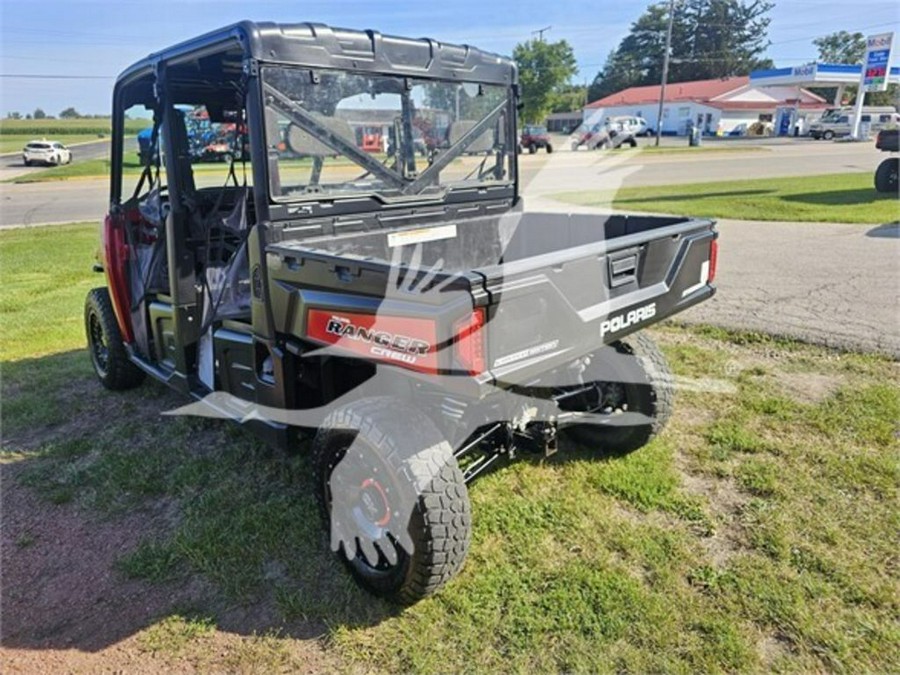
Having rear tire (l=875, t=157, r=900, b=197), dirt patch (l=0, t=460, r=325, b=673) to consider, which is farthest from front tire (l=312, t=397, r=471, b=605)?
rear tire (l=875, t=157, r=900, b=197)

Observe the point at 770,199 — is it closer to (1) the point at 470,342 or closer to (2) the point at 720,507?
(2) the point at 720,507

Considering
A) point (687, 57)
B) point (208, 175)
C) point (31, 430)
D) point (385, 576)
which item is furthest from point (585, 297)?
point (687, 57)

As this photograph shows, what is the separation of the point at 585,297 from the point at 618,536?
118 centimetres

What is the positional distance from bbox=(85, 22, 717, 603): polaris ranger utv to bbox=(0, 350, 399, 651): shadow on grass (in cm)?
27

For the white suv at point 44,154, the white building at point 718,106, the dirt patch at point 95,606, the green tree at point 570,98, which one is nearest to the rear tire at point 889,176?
the dirt patch at point 95,606

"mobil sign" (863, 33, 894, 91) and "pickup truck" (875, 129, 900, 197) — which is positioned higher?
"mobil sign" (863, 33, 894, 91)

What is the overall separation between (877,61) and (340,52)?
34750 mm

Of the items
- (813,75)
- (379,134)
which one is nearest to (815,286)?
(379,134)

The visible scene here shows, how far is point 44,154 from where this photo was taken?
3341cm

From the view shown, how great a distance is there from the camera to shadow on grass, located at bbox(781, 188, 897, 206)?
1268 centimetres

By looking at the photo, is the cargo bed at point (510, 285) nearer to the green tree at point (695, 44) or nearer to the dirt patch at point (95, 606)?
the dirt patch at point (95, 606)

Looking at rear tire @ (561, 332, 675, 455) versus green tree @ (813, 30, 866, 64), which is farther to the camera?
green tree @ (813, 30, 866, 64)

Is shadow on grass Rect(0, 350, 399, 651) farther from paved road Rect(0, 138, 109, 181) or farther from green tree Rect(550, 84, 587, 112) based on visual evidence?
green tree Rect(550, 84, 587, 112)

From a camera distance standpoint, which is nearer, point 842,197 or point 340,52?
point 340,52
